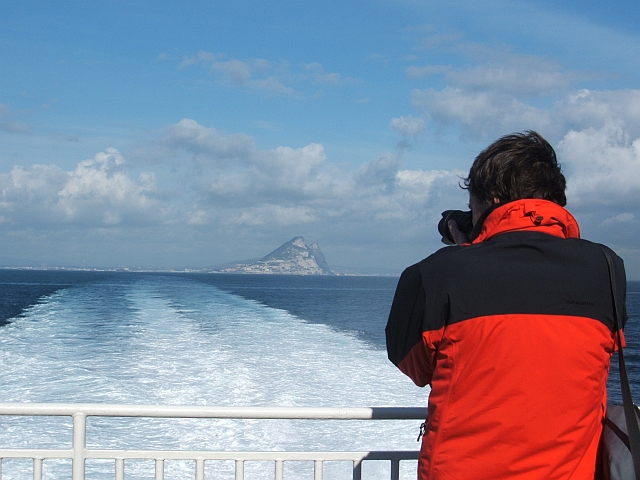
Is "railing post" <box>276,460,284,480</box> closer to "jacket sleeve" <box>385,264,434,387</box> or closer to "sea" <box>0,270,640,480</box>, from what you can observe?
"jacket sleeve" <box>385,264,434,387</box>

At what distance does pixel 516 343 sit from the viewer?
4.58 feet

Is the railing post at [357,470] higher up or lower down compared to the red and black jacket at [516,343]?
lower down

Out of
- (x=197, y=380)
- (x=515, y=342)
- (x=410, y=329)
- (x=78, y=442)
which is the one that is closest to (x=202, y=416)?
(x=78, y=442)

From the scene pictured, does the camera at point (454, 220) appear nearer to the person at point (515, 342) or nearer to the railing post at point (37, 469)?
the person at point (515, 342)

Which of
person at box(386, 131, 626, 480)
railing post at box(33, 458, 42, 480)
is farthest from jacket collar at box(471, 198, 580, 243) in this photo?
railing post at box(33, 458, 42, 480)

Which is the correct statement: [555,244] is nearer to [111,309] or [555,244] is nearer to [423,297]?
[423,297]

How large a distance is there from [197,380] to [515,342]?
11.4m

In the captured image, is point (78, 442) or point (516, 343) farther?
point (78, 442)

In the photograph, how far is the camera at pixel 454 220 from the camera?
1.75m

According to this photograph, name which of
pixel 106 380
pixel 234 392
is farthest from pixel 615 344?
pixel 106 380

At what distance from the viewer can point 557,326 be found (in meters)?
1.41

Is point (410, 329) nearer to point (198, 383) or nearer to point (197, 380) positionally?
point (198, 383)

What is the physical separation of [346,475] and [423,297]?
5.61 meters

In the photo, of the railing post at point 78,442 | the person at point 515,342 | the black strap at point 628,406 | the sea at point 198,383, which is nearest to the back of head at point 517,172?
the person at point 515,342
